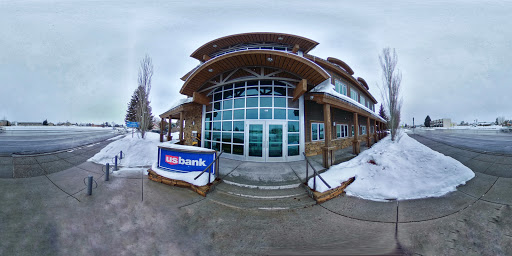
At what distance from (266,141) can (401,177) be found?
536cm

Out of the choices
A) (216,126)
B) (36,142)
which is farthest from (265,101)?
(36,142)

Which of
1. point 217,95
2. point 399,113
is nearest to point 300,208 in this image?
point 217,95

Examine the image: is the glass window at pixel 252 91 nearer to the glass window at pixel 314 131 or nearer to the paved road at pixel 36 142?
the glass window at pixel 314 131

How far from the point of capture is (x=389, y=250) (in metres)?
2.56

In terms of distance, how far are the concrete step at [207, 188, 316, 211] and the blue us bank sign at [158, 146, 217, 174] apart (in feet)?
4.24

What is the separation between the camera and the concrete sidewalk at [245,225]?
8.59 ft

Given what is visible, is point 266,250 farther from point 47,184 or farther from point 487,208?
point 47,184

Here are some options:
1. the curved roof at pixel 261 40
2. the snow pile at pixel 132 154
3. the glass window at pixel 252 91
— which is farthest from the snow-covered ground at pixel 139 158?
the curved roof at pixel 261 40

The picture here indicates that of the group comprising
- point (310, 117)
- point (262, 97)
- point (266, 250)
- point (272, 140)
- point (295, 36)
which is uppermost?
point (295, 36)

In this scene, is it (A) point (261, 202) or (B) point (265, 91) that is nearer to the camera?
(A) point (261, 202)

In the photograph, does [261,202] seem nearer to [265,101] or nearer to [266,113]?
[266,113]

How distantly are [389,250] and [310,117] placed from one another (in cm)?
781

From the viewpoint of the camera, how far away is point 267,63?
25.5 ft

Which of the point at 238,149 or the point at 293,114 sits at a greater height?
the point at 293,114
